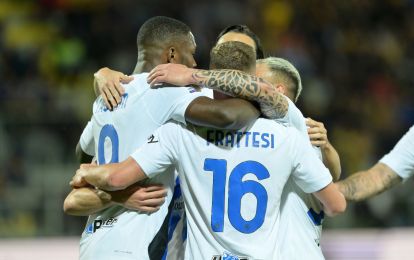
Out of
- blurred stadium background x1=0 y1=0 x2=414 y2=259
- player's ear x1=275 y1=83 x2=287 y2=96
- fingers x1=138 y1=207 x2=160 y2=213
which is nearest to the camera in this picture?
fingers x1=138 y1=207 x2=160 y2=213

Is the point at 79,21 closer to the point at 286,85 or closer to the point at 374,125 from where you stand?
the point at 374,125

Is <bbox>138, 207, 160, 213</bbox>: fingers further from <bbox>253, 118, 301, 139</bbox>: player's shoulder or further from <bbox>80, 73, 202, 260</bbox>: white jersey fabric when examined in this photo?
<bbox>253, 118, 301, 139</bbox>: player's shoulder

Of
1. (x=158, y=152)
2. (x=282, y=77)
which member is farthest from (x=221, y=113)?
(x=282, y=77)

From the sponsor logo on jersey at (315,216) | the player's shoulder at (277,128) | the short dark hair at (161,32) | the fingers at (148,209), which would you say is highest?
the short dark hair at (161,32)

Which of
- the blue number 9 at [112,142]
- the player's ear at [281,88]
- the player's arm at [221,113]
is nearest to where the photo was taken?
→ the player's arm at [221,113]

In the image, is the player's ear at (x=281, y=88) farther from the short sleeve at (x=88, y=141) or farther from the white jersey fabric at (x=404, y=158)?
the short sleeve at (x=88, y=141)

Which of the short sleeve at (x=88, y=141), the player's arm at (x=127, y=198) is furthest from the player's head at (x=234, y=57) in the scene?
the short sleeve at (x=88, y=141)

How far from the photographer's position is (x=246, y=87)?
391cm

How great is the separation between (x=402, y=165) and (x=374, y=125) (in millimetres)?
5472

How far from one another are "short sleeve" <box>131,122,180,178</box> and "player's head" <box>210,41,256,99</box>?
0.98 ft

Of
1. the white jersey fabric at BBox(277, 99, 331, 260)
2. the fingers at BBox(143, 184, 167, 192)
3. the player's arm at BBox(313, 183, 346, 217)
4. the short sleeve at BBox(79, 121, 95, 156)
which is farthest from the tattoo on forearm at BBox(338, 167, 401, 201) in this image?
the short sleeve at BBox(79, 121, 95, 156)

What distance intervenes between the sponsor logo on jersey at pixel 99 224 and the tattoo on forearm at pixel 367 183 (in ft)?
4.08

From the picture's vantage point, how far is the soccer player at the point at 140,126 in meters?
4.05

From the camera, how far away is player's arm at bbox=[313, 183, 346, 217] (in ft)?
13.3
